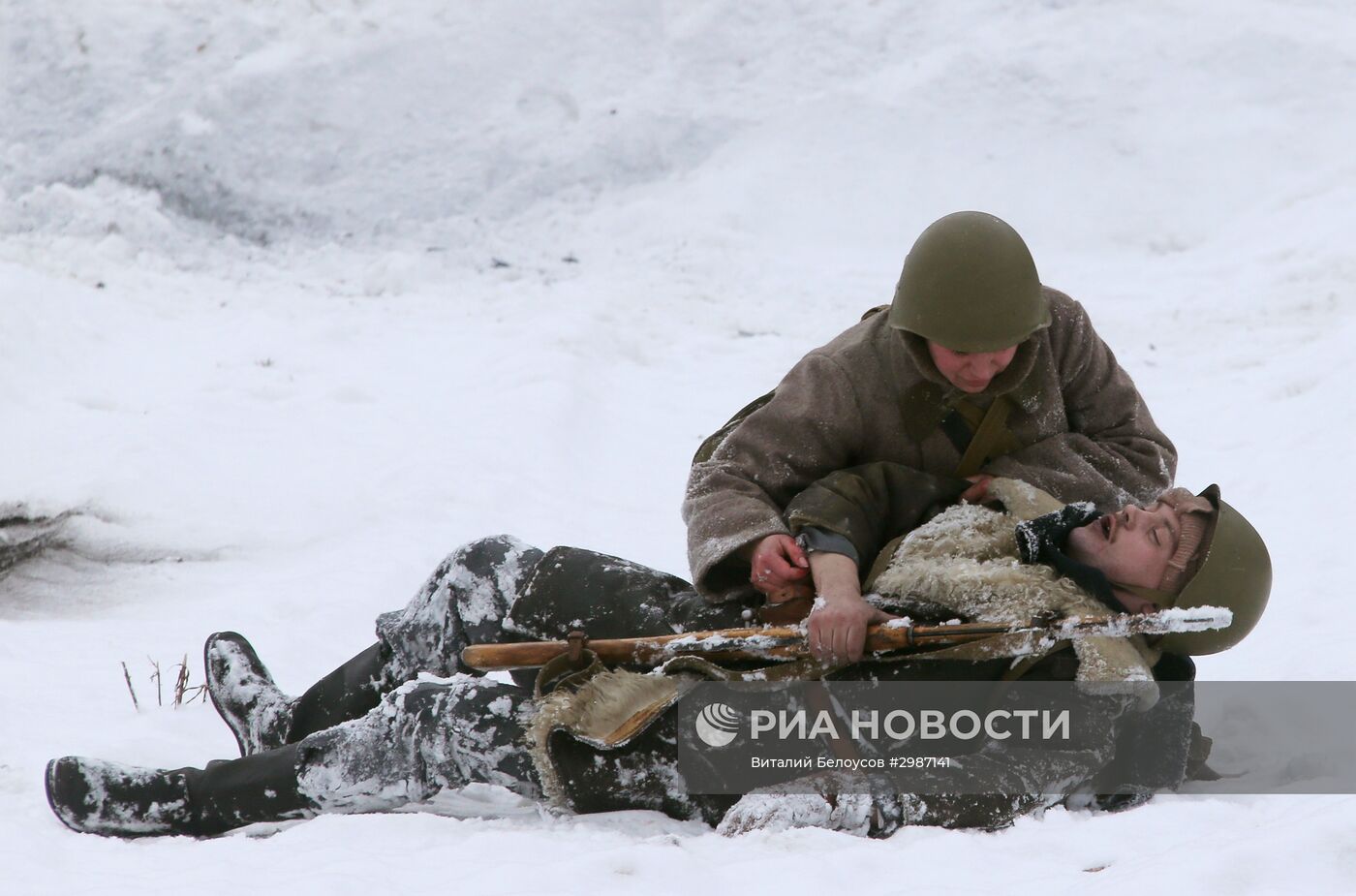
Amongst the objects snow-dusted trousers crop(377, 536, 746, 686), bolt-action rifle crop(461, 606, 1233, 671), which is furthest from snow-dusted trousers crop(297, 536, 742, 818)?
bolt-action rifle crop(461, 606, 1233, 671)

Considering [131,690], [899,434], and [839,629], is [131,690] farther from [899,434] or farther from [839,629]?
[899,434]

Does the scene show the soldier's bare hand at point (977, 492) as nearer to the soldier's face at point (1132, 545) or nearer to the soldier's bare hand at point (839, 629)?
the soldier's face at point (1132, 545)

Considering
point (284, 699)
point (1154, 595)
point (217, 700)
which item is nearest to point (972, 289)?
point (1154, 595)

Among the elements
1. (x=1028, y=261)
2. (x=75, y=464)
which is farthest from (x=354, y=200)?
(x=1028, y=261)

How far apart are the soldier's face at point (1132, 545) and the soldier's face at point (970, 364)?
0.42 metres

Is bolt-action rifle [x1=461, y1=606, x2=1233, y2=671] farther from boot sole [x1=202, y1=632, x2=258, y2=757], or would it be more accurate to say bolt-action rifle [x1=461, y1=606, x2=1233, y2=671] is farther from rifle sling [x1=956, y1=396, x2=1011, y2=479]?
boot sole [x1=202, y1=632, x2=258, y2=757]

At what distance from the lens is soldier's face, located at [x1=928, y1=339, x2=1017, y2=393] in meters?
2.98

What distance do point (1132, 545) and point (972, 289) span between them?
0.66m

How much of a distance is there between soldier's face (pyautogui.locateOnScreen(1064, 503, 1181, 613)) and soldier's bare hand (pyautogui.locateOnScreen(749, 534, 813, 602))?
0.62 metres

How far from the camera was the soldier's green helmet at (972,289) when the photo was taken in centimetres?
288

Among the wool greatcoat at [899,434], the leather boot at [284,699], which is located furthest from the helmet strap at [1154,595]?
the leather boot at [284,699]

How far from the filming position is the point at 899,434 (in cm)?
317

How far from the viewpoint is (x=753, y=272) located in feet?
27.3

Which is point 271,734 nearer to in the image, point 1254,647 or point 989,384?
point 989,384
